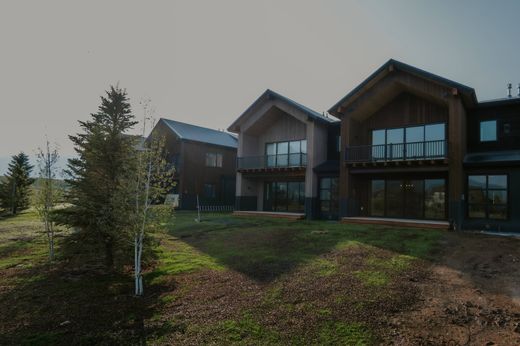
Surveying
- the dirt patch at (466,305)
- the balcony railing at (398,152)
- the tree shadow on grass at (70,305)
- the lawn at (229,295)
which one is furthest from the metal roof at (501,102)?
the tree shadow on grass at (70,305)

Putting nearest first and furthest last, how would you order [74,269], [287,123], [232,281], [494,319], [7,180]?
[494,319], [232,281], [74,269], [287,123], [7,180]

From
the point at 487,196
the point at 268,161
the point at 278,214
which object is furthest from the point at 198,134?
the point at 487,196

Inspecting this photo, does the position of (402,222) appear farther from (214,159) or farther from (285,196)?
(214,159)

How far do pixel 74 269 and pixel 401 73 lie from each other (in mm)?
18006

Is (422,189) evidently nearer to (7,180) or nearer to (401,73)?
(401,73)

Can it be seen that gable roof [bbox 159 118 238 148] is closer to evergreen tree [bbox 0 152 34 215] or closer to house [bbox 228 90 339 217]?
house [bbox 228 90 339 217]

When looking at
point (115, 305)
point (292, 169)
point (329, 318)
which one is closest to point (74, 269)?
point (115, 305)

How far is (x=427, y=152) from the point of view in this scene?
17781mm

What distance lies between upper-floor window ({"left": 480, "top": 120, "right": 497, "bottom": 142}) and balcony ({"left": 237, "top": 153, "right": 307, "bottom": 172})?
10.3 m

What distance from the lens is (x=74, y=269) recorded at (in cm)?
995

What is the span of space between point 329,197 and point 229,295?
49.2 ft

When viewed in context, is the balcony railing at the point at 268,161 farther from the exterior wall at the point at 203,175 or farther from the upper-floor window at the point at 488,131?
the upper-floor window at the point at 488,131

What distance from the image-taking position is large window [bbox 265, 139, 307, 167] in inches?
894

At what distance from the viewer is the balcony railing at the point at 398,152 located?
17.4 metres
